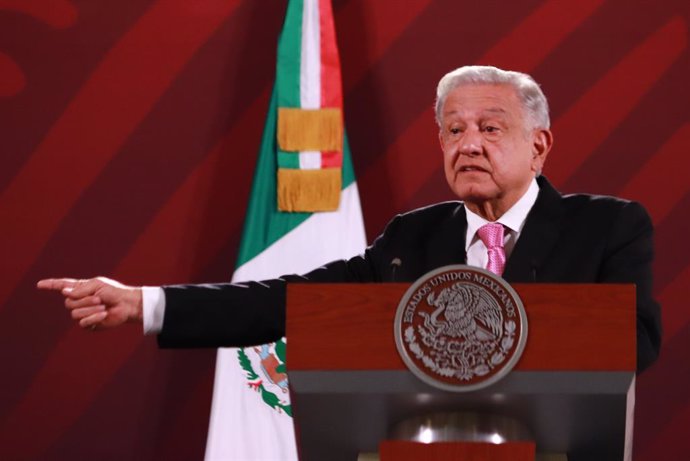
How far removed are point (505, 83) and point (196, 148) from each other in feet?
6.56

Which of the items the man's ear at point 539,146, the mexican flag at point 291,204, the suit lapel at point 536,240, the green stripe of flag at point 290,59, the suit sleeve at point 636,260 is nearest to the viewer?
the suit sleeve at point 636,260

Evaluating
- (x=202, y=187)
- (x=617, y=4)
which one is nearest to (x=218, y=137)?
(x=202, y=187)

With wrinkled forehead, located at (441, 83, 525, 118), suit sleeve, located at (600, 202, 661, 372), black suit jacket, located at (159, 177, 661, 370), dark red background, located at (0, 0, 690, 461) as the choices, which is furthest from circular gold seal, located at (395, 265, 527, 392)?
dark red background, located at (0, 0, 690, 461)

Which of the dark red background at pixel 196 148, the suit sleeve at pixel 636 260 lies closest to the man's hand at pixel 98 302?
the suit sleeve at pixel 636 260

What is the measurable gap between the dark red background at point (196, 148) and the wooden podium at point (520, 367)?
255 centimetres

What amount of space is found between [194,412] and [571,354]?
2.78 m

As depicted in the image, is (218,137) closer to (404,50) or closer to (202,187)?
(202,187)

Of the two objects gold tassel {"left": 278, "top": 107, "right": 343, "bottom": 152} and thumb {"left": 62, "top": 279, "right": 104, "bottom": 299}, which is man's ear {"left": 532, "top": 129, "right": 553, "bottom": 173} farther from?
gold tassel {"left": 278, "top": 107, "right": 343, "bottom": 152}

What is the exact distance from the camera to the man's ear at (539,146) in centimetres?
267

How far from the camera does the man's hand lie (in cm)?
203

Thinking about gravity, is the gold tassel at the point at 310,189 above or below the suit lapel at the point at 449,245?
above

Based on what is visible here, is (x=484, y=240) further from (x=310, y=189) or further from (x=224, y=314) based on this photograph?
(x=310, y=189)

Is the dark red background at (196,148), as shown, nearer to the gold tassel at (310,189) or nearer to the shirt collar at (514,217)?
the gold tassel at (310,189)

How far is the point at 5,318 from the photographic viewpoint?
4.27 meters
